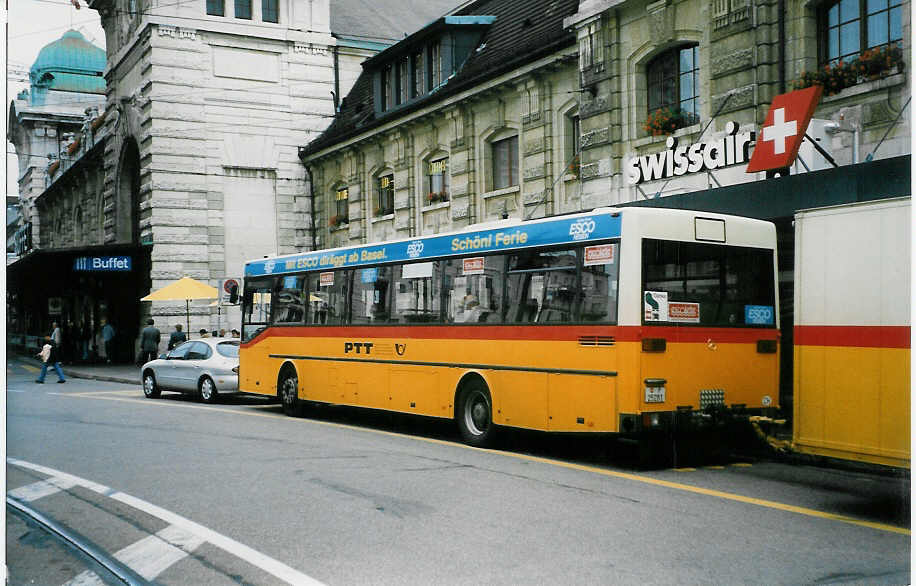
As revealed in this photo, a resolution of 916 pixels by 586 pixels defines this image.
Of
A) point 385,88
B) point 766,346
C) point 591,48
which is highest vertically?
point 385,88

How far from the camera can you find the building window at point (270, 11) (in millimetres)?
34844

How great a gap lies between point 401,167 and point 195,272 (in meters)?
9.37

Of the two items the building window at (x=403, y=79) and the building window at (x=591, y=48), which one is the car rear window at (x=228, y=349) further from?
the building window at (x=403, y=79)

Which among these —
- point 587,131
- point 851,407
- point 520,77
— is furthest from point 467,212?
point 851,407

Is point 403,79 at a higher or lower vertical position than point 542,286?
higher

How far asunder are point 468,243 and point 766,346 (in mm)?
3986

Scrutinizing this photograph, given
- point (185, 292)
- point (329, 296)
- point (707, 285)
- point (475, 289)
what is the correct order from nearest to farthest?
point (707, 285)
point (475, 289)
point (329, 296)
point (185, 292)

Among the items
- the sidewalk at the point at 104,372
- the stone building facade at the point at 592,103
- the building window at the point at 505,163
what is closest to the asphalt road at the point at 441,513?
the stone building facade at the point at 592,103

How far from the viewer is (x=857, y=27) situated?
14.2m

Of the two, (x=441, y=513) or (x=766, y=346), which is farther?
(x=766, y=346)

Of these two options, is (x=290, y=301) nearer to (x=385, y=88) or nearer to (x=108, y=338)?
(x=385, y=88)

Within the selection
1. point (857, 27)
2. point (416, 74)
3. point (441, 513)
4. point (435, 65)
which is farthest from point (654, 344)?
point (416, 74)

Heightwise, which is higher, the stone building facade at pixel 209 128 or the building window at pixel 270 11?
the building window at pixel 270 11

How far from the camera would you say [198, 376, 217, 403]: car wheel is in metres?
20.4
